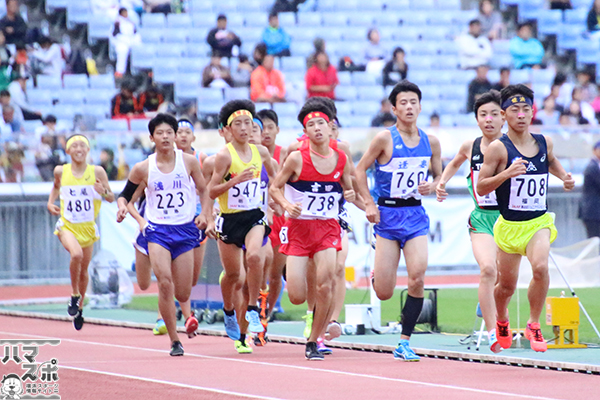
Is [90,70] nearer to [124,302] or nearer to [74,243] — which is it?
[124,302]

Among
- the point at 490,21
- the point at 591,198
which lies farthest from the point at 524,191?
the point at 490,21

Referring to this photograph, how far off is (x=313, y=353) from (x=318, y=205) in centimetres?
141

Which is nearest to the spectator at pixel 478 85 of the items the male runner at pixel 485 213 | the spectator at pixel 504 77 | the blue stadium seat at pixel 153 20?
the spectator at pixel 504 77

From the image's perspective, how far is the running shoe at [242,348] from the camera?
36.1 feet

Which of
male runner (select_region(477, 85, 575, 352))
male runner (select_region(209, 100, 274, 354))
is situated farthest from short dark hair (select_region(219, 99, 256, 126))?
male runner (select_region(477, 85, 575, 352))

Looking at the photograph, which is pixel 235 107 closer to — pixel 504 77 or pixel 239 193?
pixel 239 193

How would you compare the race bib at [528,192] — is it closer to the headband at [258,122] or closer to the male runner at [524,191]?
the male runner at [524,191]

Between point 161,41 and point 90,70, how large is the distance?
2.39 m

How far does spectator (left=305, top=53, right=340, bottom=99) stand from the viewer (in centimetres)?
2559

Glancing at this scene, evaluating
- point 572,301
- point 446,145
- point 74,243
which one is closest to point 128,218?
point 74,243

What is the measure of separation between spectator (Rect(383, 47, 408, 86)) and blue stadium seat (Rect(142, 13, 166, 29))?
5.99 meters

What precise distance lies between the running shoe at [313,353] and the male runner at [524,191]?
1994 millimetres

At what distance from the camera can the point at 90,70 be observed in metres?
26.4

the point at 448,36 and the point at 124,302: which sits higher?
the point at 448,36
